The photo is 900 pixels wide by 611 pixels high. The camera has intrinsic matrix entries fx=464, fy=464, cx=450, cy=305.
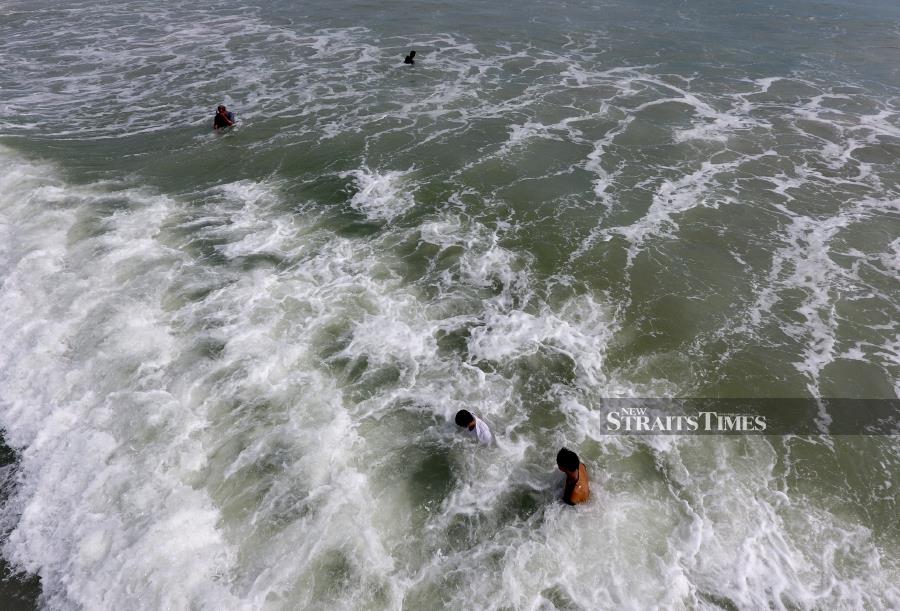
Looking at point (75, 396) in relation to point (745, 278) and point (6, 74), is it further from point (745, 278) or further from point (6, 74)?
point (6, 74)

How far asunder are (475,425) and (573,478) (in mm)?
2379

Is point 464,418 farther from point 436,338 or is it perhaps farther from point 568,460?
point 436,338

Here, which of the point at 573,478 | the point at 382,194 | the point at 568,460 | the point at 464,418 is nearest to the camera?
the point at 568,460

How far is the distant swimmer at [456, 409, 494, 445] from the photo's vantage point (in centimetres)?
1024

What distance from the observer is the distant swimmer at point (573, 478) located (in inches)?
350

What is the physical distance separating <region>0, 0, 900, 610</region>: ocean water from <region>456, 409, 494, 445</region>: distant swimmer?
0.42 meters

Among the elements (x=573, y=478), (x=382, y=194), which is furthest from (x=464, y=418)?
(x=382, y=194)

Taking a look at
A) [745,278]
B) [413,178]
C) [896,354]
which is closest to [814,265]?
[745,278]

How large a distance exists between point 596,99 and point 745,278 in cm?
1671

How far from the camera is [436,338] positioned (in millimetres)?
13195

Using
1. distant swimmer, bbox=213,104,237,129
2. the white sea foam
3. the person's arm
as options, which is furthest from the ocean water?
distant swimmer, bbox=213,104,237,129

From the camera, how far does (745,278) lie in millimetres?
15297

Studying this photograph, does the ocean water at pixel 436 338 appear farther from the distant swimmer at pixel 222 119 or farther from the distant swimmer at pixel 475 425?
the distant swimmer at pixel 222 119

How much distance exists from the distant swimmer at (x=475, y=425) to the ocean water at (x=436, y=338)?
0.42 m
